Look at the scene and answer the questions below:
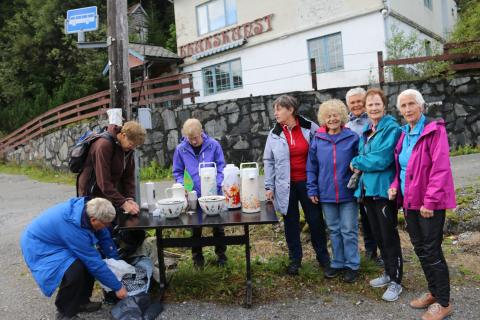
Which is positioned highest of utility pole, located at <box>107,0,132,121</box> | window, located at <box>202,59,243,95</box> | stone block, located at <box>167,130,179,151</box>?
window, located at <box>202,59,243,95</box>

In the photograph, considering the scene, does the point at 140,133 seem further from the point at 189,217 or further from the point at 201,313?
the point at 201,313

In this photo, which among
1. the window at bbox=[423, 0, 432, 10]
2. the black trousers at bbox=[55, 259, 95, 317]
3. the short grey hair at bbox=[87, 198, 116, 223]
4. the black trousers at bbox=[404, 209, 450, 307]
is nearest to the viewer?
Result: the black trousers at bbox=[404, 209, 450, 307]

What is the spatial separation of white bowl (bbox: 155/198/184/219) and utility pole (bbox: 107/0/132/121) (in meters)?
1.69

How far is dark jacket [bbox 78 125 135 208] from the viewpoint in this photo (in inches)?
152

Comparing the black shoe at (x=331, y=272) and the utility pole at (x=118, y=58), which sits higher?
the utility pole at (x=118, y=58)

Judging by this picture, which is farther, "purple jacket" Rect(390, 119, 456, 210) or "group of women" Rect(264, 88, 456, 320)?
"group of women" Rect(264, 88, 456, 320)

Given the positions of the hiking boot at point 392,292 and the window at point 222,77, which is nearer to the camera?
the hiking boot at point 392,292

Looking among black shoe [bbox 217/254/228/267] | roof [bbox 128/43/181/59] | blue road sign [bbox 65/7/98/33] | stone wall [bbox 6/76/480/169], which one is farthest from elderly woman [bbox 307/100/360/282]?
roof [bbox 128/43/181/59]

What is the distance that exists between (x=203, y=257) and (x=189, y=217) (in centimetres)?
112

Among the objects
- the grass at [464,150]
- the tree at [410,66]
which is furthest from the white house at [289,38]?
the grass at [464,150]

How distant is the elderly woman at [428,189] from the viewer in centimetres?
324

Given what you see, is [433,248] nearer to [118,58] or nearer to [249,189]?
[249,189]

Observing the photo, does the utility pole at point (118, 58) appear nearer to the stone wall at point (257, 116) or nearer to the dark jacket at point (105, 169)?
the dark jacket at point (105, 169)

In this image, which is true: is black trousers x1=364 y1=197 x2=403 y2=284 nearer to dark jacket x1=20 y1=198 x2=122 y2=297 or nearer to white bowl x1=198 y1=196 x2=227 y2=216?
white bowl x1=198 y1=196 x2=227 y2=216
